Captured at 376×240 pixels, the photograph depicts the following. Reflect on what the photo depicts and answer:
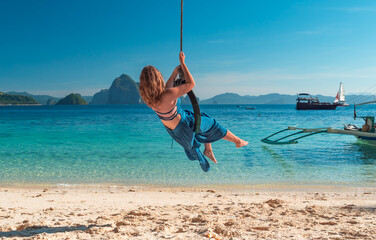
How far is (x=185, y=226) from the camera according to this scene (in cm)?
458

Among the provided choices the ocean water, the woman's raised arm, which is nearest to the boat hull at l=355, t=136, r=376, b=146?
the ocean water

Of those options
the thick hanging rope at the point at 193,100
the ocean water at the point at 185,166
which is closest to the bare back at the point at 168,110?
the thick hanging rope at the point at 193,100

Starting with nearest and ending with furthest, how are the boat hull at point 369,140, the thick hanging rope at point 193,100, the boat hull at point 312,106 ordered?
the thick hanging rope at point 193,100
the boat hull at point 369,140
the boat hull at point 312,106

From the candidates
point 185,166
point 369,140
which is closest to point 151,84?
point 185,166

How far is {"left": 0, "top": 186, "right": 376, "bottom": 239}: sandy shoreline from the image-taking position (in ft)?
14.0

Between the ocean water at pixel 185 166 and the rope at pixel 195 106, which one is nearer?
the rope at pixel 195 106

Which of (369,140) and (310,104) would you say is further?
(310,104)

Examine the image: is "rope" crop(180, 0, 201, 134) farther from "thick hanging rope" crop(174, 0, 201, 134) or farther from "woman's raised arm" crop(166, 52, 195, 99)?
"woman's raised arm" crop(166, 52, 195, 99)

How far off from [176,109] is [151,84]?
445mm

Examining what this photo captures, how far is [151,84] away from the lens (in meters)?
3.61

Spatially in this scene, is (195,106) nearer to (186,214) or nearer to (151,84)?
(151,84)

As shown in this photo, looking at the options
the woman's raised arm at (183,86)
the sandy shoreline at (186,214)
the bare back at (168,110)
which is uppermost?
the woman's raised arm at (183,86)

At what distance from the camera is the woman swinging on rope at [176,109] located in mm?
3623

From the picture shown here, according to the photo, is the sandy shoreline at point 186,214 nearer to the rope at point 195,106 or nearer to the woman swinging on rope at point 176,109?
the woman swinging on rope at point 176,109
